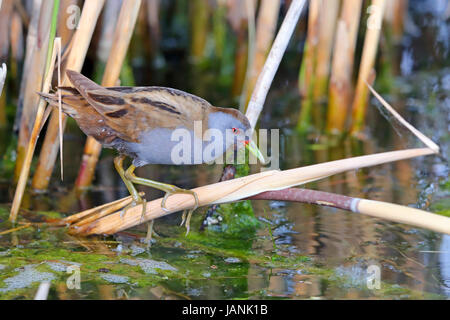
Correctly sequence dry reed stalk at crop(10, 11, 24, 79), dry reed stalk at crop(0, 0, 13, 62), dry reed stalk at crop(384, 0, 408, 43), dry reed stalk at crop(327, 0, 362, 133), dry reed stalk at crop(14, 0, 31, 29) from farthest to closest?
dry reed stalk at crop(384, 0, 408, 43) < dry reed stalk at crop(10, 11, 24, 79) < dry reed stalk at crop(14, 0, 31, 29) < dry reed stalk at crop(327, 0, 362, 133) < dry reed stalk at crop(0, 0, 13, 62)

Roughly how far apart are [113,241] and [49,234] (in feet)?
1.10

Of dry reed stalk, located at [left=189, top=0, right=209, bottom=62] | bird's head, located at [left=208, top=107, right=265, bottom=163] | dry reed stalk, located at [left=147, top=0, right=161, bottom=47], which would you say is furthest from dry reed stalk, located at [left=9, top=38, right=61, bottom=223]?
dry reed stalk, located at [left=189, top=0, right=209, bottom=62]

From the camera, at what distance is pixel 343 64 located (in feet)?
14.8

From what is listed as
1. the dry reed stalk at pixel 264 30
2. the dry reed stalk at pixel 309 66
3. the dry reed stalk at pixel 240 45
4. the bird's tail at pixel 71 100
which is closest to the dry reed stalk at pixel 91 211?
the bird's tail at pixel 71 100

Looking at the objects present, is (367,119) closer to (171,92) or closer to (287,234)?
(287,234)

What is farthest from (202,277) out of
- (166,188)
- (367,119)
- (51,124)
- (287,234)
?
(367,119)

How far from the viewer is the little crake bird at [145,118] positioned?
2.76 meters

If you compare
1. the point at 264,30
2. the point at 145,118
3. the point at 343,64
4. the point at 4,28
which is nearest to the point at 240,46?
the point at 264,30

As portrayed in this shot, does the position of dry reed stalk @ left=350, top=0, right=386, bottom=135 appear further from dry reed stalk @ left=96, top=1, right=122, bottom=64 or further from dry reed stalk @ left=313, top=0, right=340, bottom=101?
dry reed stalk @ left=96, top=1, right=122, bottom=64

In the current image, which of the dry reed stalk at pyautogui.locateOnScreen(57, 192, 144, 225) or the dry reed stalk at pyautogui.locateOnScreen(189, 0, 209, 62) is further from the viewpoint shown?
the dry reed stalk at pyautogui.locateOnScreen(189, 0, 209, 62)

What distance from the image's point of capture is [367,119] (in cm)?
509

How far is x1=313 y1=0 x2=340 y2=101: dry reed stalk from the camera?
15.4ft

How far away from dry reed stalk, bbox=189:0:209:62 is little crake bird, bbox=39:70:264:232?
143 inches

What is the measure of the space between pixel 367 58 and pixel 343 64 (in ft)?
1.07
